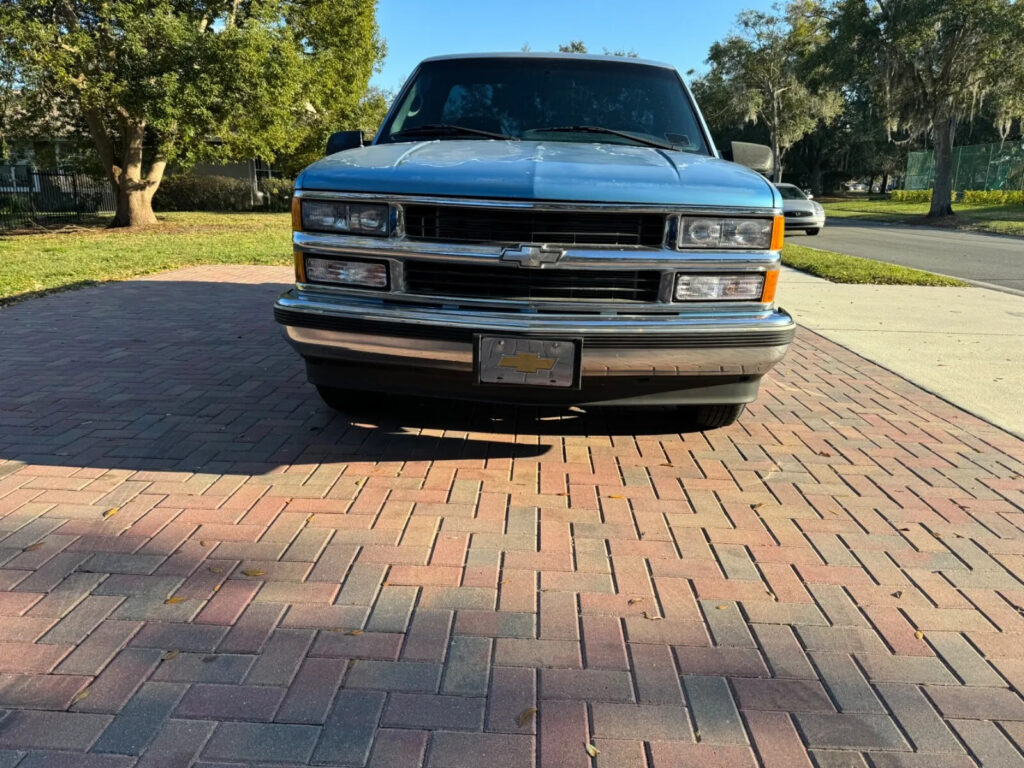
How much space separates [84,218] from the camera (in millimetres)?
25109

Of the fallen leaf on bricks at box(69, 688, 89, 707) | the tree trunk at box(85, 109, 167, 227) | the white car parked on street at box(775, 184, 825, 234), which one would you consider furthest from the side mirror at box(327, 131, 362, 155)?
the tree trunk at box(85, 109, 167, 227)

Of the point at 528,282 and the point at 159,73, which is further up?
the point at 159,73

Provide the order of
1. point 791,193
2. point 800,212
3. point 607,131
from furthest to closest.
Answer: point 791,193 < point 800,212 < point 607,131

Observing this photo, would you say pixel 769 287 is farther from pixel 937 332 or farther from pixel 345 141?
pixel 937 332

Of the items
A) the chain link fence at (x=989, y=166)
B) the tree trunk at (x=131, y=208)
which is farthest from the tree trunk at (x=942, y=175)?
the tree trunk at (x=131, y=208)

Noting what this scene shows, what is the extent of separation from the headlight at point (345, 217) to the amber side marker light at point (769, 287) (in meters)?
1.76

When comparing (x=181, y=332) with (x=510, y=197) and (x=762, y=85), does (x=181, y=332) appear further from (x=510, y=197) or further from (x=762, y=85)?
(x=762, y=85)

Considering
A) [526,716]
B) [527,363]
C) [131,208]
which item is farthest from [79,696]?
[131,208]

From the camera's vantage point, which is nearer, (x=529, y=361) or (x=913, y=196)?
(x=529, y=361)

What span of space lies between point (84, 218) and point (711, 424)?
26.5 meters

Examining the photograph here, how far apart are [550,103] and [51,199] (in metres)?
28.6

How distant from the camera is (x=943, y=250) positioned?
18000 millimetres

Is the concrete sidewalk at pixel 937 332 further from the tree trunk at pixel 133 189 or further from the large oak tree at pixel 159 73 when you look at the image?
the tree trunk at pixel 133 189

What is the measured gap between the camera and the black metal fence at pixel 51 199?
75.4 ft
